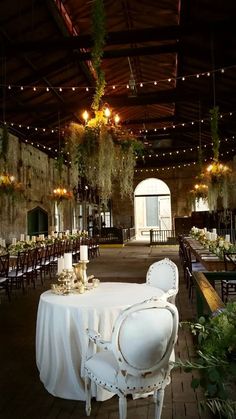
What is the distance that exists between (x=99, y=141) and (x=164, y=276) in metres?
1.76

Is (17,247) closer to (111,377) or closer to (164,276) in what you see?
(164,276)

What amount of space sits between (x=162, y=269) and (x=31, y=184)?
10.4 m

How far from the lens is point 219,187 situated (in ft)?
27.0

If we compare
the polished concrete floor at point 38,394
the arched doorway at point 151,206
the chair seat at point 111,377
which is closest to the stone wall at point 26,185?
the polished concrete floor at point 38,394

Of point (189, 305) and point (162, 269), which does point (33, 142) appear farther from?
point (162, 269)

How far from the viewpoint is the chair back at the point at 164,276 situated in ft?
10.5

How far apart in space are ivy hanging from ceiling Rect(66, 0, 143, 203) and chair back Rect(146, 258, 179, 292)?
1.41m

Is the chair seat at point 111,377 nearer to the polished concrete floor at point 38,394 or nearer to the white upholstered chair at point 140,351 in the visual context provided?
the white upholstered chair at point 140,351

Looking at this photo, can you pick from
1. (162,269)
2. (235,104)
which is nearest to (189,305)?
(162,269)

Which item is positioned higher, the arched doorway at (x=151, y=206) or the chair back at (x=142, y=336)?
the arched doorway at (x=151, y=206)

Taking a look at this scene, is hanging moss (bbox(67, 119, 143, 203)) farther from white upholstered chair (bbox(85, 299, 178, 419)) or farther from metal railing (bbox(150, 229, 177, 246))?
metal railing (bbox(150, 229, 177, 246))

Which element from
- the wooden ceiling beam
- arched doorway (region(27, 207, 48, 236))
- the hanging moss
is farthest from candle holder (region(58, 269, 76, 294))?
arched doorway (region(27, 207, 48, 236))

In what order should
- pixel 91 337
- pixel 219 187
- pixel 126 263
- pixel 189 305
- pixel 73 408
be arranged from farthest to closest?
pixel 126 263 < pixel 219 187 < pixel 189 305 < pixel 73 408 < pixel 91 337

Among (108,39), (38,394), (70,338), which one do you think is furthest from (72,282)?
(108,39)
